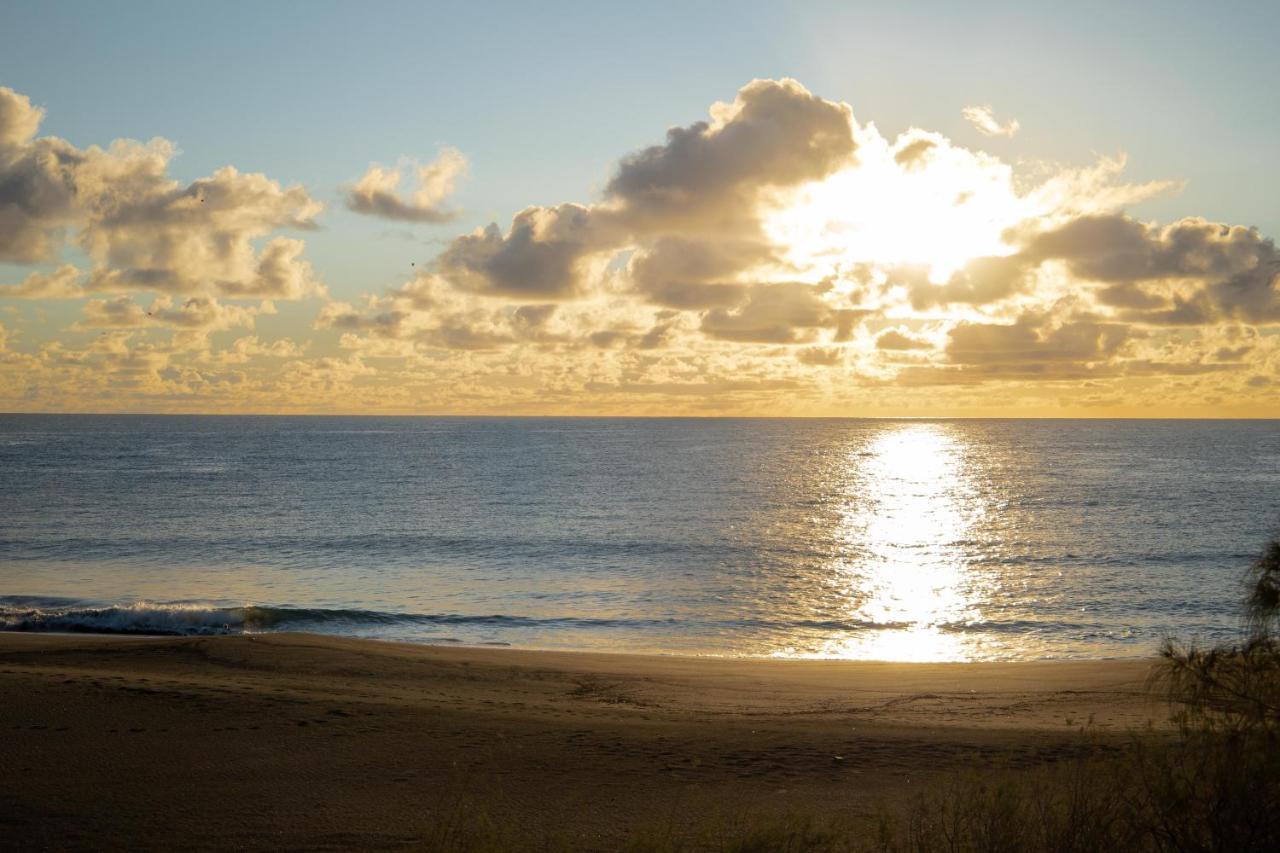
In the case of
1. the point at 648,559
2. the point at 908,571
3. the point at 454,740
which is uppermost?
the point at 454,740

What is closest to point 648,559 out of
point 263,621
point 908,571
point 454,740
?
point 908,571

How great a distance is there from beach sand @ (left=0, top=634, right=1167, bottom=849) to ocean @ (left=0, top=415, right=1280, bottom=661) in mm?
5597

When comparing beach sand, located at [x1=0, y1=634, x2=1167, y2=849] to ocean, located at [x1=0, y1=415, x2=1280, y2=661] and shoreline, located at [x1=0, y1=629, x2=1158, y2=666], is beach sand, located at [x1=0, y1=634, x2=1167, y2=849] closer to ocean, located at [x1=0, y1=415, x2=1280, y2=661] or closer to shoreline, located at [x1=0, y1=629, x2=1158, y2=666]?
shoreline, located at [x1=0, y1=629, x2=1158, y2=666]

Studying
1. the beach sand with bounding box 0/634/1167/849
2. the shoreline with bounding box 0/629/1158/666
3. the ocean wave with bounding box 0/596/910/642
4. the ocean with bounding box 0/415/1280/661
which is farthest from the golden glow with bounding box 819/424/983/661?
the beach sand with bounding box 0/634/1167/849

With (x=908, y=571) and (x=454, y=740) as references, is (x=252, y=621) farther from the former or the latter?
(x=908, y=571)

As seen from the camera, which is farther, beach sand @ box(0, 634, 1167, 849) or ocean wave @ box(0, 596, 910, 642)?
ocean wave @ box(0, 596, 910, 642)

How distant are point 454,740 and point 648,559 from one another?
29.0 metres

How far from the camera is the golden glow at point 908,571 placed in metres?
Answer: 28.5

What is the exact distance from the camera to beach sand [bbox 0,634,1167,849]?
435 inches

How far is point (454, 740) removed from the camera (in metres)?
14.4

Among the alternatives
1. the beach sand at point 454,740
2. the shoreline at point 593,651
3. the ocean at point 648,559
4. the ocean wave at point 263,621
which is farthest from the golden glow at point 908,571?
the beach sand at point 454,740

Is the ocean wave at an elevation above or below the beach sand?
below

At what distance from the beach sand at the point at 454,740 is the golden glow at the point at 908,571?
583 centimetres

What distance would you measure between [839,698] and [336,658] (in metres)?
11.3
